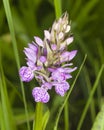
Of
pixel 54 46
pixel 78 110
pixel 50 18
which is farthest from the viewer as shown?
pixel 50 18

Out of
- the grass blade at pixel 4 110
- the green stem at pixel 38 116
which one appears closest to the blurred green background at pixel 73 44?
the grass blade at pixel 4 110

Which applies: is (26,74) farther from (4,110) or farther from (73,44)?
(73,44)

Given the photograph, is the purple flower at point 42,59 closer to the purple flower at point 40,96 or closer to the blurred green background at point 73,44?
the purple flower at point 40,96

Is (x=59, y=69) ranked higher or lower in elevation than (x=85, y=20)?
lower

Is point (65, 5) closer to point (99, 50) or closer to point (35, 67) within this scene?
point (99, 50)

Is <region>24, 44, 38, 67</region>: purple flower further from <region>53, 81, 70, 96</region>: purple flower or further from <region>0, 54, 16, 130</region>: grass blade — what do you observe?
<region>0, 54, 16, 130</region>: grass blade

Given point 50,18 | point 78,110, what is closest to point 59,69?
point 78,110
